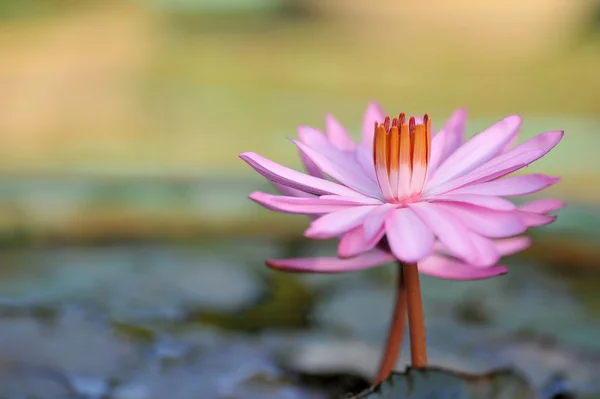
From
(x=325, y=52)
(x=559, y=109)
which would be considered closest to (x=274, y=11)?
(x=325, y=52)

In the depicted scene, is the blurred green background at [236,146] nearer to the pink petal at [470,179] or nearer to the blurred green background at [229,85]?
the blurred green background at [229,85]

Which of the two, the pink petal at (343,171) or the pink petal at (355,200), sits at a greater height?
the pink petal at (343,171)

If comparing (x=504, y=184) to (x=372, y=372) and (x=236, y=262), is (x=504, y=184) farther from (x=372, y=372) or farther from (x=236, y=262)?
(x=236, y=262)

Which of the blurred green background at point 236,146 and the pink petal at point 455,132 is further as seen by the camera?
the blurred green background at point 236,146

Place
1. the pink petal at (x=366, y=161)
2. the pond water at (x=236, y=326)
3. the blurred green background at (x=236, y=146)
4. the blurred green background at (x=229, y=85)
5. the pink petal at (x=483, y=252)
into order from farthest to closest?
1. the blurred green background at (x=229, y=85)
2. the blurred green background at (x=236, y=146)
3. the pond water at (x=236, y=326)
4. the pink petal at (x=366, y=161)
5. the pink petal at (x=483, y=252)

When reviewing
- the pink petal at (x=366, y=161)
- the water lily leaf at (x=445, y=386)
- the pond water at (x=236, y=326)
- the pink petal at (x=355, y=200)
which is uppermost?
the pink petal at (x=366, y=161)

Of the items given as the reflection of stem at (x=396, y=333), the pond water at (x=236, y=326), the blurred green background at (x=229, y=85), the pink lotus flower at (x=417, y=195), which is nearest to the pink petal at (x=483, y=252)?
the pink lotus flower at (x=417, y=195)

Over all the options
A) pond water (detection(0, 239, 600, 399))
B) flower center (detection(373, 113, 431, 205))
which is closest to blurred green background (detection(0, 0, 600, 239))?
pond water (detection(0, 239, 600, 399))
